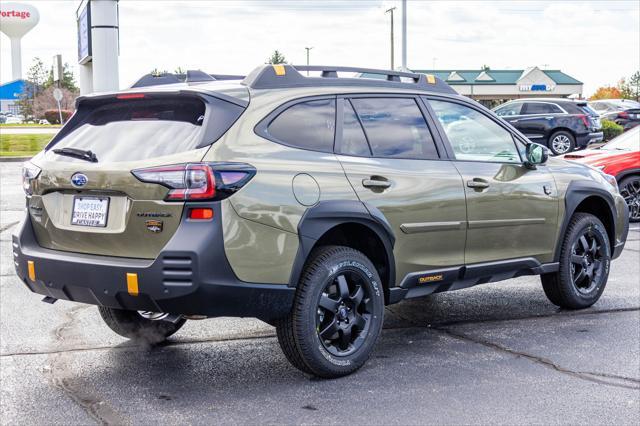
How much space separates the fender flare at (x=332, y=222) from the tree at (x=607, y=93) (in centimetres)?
11767

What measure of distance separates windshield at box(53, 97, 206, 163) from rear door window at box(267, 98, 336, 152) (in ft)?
1.56

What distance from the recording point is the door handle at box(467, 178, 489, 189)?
19.5 feet

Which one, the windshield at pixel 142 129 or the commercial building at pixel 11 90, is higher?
the commercial building at pixel 11 90

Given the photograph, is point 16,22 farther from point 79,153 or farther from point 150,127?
point 150,127

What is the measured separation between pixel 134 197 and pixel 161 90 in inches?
27.3

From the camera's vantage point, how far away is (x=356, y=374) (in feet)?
17.2

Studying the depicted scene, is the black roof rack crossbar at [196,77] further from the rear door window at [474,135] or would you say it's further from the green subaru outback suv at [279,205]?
the rear door window at [474,135]

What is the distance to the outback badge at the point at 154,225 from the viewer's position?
179 inches

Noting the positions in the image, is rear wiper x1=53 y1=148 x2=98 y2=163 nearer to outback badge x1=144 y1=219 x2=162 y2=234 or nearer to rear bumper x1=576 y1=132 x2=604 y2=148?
outback badge x1=144 y1=219 x2=162 y2=234

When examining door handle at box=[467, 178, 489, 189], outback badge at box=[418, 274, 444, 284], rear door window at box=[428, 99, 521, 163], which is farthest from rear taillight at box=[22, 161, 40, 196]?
door handle at box=[467, 178, 489, 189]

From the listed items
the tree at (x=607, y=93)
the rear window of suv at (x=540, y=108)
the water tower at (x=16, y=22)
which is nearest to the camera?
the rear window of suv at (x=540, y=108)

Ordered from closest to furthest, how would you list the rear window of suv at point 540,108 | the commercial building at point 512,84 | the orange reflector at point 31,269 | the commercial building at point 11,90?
1. the orange reflector at point 31,269
2. the rear window of suv at point 540,108
3. the commercial building at point 512,84
4. the commercial building at point 11,90

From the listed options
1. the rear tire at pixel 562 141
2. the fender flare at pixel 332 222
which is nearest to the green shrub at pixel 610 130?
the rear tire at pixel 562 141

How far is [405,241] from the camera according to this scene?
5.49m
